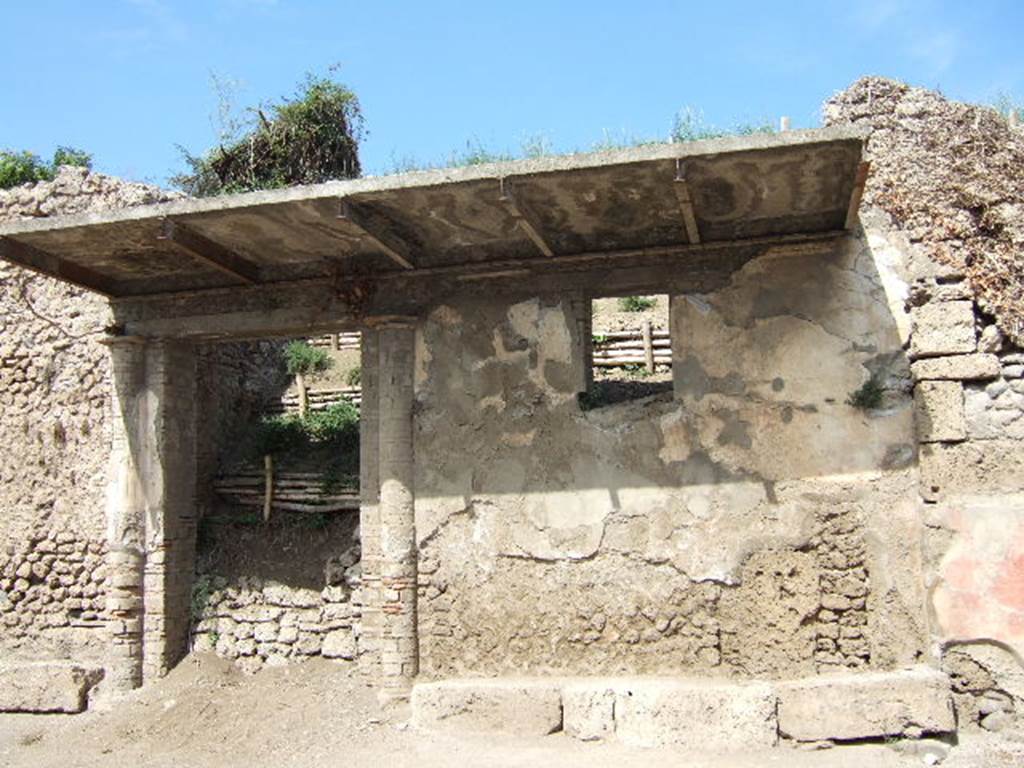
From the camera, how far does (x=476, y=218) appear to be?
729 centimetres

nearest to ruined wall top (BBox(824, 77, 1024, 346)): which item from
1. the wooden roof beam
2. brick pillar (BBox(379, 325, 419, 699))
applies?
the wooden roof beam

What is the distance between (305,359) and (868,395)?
8.04m

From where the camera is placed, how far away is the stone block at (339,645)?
8.58 m

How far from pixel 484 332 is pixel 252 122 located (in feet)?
44.7

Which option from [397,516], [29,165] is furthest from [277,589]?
[29,165]

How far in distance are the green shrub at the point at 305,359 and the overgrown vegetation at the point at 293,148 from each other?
6.95 metres

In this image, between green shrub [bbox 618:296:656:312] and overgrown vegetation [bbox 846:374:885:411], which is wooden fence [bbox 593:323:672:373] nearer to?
green shrub [bbox 618:296:656:312]

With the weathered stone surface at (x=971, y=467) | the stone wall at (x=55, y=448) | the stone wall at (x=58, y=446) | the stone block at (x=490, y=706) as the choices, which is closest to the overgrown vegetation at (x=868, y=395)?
the weathered stone surface at (x=971, y=467)

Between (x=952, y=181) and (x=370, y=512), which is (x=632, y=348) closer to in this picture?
(x=370, y=512)

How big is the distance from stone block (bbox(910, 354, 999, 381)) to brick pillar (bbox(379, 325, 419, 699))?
3778 mm

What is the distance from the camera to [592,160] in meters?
6.34

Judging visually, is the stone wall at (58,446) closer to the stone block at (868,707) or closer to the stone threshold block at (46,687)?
the stone threshold block at (46,687)

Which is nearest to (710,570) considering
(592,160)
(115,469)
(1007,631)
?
(1007,631)

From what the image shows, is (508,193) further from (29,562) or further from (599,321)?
(599,321)
